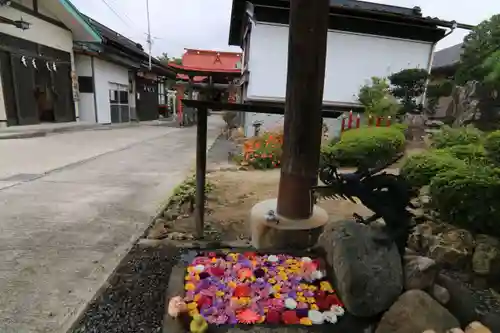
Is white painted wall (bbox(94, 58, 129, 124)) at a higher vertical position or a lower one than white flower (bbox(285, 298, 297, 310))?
higher

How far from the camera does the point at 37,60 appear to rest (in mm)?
10609

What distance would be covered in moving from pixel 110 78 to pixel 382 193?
15.5 metres

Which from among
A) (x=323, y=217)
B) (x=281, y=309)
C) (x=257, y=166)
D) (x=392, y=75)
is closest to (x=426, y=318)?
(x=281, y=309)

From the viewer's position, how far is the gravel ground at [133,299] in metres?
1.75

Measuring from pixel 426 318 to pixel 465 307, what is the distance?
0.30 metres

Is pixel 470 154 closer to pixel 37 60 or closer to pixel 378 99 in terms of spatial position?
pixel 378 99

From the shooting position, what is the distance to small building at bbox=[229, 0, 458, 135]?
388 inches

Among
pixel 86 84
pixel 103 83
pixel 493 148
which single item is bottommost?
pixel 493 148

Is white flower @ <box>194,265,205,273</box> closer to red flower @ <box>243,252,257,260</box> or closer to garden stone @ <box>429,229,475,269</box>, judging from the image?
red flower @ <box>243,252,257,260</box>

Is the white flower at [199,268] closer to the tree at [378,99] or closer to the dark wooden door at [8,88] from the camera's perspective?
the tree at [378,99]

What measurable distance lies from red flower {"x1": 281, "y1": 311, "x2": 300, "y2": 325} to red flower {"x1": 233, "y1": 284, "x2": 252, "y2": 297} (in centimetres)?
24

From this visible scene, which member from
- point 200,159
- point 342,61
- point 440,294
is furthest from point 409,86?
point 440,294

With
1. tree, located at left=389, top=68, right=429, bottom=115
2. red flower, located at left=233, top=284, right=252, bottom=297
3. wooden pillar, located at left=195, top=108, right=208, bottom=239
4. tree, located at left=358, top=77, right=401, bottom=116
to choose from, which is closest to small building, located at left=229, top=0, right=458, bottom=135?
tree, located at left=358, top=77, right=401, bottom=116

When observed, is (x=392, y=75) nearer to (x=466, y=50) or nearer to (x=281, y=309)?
(x=466, y=50)
